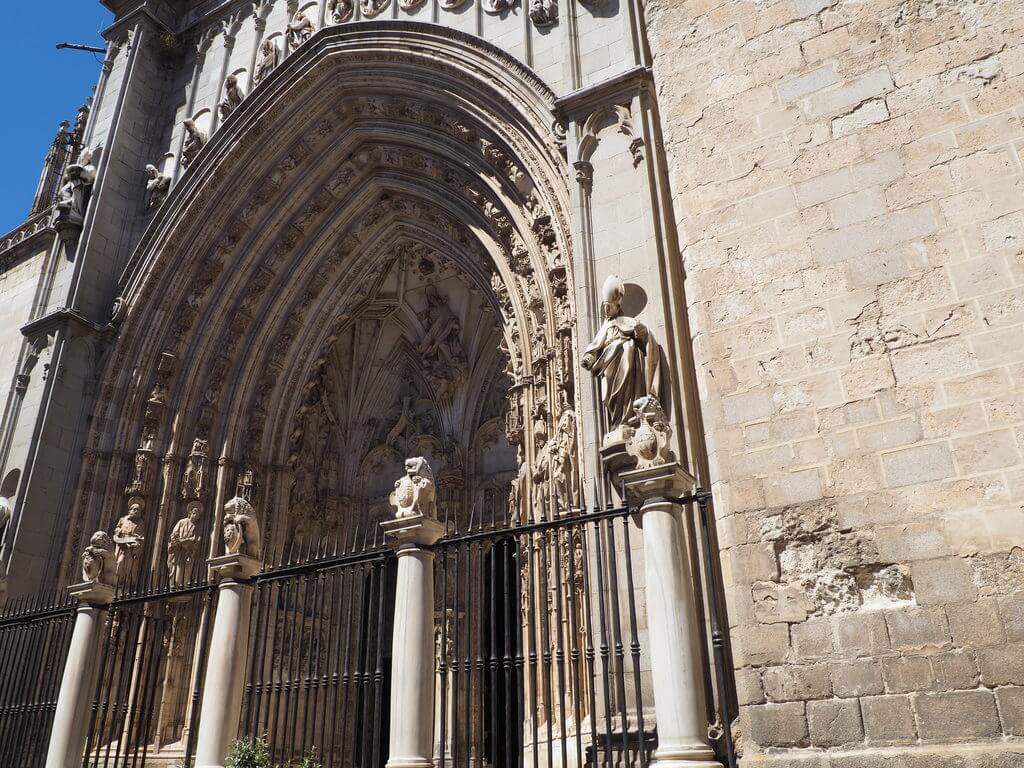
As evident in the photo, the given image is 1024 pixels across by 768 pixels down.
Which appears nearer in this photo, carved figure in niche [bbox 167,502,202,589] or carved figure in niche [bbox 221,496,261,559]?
carved figure in niche [bbox 221,496,261,559]

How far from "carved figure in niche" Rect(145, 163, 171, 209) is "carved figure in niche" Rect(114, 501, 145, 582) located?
5049 millimetres

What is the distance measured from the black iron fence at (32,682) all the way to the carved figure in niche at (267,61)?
839cm

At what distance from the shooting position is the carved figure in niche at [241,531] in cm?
722

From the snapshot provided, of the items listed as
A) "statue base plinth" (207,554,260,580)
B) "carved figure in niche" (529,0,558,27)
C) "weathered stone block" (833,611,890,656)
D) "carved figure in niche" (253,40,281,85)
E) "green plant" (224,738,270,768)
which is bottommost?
"green plant" (224,738,270,768)

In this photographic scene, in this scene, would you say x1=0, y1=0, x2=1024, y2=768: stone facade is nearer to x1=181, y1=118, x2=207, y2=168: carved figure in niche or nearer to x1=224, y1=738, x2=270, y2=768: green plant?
x1=181, y1=118, x2=207, y2=168: carved figure in niche

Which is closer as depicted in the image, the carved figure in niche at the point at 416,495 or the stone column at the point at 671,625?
the stone column at the point at 671,625

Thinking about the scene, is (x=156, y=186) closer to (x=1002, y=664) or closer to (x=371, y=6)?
(x=371, y=6)

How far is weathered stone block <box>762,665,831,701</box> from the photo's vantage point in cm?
442

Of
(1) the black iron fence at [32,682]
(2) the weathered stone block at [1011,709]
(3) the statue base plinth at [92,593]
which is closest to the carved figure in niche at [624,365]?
(2) the weathered stone block at [1011,709]

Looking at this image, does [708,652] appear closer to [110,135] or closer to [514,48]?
[514,48]

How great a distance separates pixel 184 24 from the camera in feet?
52.5

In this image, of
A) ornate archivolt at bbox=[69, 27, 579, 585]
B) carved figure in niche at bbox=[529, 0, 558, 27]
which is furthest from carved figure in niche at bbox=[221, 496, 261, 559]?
carved figure in niche at bbox=[529, 0, 558, 27]

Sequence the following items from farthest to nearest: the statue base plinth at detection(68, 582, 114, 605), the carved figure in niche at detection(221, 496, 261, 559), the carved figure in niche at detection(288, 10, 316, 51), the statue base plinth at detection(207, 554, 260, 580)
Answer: the carved figure in niche at detection(288, 10, 316, 51) < the statue base plinth at detection(68, 582, 114, 605) < the carved figure in niche at detection(221, 496, 261, 559) < the statue base plinth at detection(207, 554, 260, 580)

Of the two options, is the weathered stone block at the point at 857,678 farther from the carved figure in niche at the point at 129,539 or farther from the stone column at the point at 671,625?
the carved figure in niche at the point at 129,539
